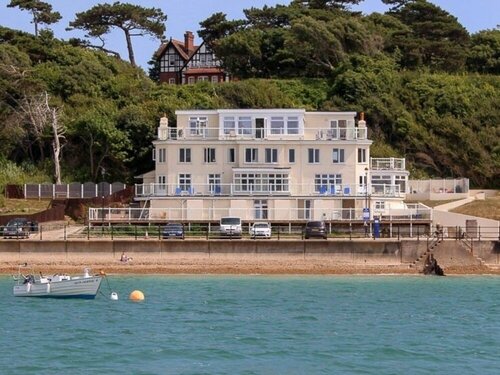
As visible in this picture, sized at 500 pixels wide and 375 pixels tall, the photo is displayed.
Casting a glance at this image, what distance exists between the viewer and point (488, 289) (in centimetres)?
6228

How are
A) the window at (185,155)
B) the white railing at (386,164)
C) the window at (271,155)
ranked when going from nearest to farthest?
the window at (271,155) → the window at (185,155) → the white railing at (386,164)

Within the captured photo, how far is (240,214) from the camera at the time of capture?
79.3 meters

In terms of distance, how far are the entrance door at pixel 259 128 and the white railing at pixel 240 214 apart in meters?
6.82

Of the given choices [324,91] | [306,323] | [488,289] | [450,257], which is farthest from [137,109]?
[306,323]

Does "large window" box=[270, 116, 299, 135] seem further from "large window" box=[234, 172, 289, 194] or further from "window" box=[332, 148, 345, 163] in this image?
"large window" box=[234, 172, 289, 194]

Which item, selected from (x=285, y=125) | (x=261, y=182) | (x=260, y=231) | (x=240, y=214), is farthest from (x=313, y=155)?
(x=260, y=231)

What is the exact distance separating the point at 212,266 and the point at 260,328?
20.8 m

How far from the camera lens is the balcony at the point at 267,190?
81.0 m

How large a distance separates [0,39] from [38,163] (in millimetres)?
25963

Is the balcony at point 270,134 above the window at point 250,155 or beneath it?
above

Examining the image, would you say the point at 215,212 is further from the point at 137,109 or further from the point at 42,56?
the point at 42,56

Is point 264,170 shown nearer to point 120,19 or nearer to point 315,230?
point 315,230

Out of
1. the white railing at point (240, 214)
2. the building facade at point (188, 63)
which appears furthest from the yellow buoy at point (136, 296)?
the building facade at point (188, 63)

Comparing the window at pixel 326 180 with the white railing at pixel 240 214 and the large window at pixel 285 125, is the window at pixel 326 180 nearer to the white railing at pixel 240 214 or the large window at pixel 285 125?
the white railing at pixel 240 214
